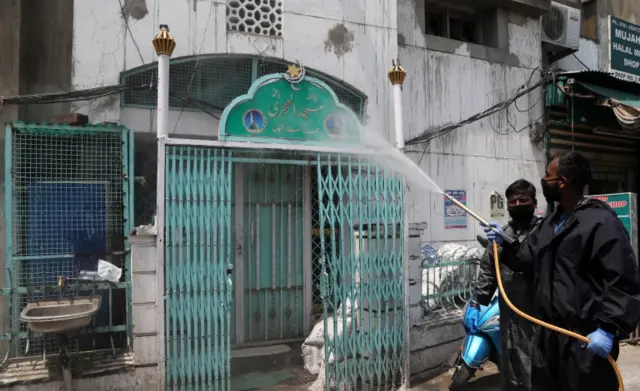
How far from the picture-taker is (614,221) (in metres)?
2.61

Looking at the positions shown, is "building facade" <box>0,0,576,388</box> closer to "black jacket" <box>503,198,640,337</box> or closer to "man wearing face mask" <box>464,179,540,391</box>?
"man wearing face mask" <box>464,179,540,391</box>

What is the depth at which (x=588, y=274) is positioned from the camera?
2.64 metres

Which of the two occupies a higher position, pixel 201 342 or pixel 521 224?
pixel 521 224

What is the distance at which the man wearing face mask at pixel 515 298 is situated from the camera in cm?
383

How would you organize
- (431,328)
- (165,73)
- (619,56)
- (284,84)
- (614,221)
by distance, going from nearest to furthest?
(614,221) < (165,73) < (284,84) < (431,328) < (619,56)

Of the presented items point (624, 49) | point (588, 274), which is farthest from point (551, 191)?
point (624, 49)

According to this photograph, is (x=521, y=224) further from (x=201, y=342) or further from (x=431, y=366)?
(x=201, y=342)

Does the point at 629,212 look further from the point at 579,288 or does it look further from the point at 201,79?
the point at 201,79

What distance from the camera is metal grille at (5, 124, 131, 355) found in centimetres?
455

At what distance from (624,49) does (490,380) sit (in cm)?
854

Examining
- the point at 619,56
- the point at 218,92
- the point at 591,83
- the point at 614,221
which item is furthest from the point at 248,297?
the point at 619,56

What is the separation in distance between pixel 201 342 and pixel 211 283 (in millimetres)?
515

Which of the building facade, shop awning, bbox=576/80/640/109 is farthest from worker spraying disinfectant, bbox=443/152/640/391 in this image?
shop awning, bbox=576/80/640/109

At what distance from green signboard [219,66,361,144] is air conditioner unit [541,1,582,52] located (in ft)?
20.3
